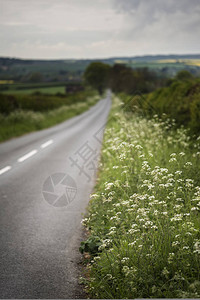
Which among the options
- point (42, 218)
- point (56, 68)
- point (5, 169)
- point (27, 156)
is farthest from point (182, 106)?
point (56, 68)

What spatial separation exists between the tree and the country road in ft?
277

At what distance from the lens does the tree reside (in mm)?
94500

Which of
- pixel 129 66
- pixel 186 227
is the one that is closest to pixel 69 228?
pixel 186 227

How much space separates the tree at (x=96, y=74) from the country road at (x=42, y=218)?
84.5 meters

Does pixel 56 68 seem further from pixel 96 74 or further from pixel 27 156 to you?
pixel 27 156

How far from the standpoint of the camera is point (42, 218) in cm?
605

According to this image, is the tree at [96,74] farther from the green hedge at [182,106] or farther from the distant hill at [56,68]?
the green hedge at [182,106]

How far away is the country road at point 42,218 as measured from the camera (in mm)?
3922

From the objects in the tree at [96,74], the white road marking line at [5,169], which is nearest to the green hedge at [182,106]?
the white road marking line at [5,169]

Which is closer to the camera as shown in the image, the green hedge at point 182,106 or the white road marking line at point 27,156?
the green hedge at point 182,106

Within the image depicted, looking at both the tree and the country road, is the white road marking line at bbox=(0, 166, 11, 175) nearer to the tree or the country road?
the country road

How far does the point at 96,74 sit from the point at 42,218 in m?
91.6

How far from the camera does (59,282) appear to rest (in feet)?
12.9

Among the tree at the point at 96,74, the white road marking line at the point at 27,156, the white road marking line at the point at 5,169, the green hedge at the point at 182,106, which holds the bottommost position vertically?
the white road marking line at the point at 27,156
